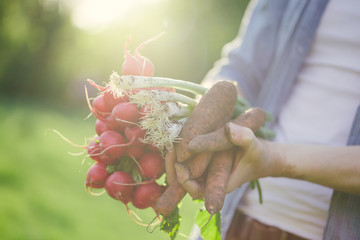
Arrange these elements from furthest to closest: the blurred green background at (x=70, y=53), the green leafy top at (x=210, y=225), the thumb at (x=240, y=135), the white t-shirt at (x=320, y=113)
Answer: the blurred green background at (x=70, y=53) < the white t-shirt at (x=320, y=113) < the green leafy top at (x=210, y=225) < the thumb at (x=240, y=135)

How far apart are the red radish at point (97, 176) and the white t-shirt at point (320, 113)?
2.36 ft

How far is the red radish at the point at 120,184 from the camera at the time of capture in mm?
1127

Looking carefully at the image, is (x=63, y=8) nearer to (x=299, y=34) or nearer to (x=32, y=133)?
(x=32, y=133)

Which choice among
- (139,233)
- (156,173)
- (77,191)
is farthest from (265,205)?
(77,191)

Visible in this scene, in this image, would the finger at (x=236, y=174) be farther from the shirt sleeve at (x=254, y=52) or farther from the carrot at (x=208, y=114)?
the shirt sleeve at (x=254, y=52)

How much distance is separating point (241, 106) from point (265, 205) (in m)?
0.49

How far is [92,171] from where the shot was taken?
1.18m

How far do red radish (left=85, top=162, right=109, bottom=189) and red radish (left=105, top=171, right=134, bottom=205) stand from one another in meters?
0.03

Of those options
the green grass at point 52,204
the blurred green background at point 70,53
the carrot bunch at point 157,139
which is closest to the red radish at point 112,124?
the carrot bunch at point 157,139

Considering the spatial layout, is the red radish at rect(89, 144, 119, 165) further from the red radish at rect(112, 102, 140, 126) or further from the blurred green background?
the blurred green background

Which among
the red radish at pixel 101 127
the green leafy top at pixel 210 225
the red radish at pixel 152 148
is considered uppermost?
the red radish at pixel 101 127

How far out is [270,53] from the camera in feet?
5.68

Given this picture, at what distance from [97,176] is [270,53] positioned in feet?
3.88

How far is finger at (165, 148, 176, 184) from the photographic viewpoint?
3.47 feet
